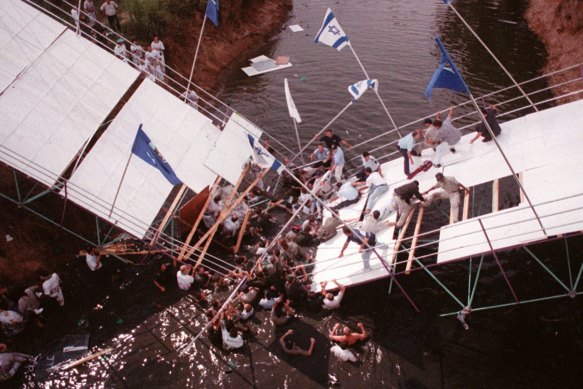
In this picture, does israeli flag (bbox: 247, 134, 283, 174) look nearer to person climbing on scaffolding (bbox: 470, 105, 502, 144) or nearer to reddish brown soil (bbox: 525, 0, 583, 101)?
person climbing on scaffolding (bbox: 470, 105, 502, 144)

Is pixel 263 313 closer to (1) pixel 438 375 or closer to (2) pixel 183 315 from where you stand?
(2) pixel 183 315

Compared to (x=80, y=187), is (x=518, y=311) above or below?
below

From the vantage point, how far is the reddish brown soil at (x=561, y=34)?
27.7 meters

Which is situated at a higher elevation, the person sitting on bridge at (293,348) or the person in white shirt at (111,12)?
the person in white shirt at (111,12)

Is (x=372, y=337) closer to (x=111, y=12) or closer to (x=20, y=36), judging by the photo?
(x=20, y=36)

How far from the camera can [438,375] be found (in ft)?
41.3

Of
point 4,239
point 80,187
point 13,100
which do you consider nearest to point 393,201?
point 80,187

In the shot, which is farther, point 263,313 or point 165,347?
point 263,313

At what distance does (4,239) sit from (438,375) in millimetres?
16543

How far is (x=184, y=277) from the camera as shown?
51.3 feet

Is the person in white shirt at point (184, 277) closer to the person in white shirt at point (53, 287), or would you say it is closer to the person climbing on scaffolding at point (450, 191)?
the person in white shirt at point (53, 287)

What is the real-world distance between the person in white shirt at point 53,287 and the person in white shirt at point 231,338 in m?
6.40

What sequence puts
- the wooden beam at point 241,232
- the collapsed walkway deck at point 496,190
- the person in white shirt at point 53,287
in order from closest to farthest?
the collapsed walkway deck at point 496,190
the person in white shirt at point 53,287
the wooden beam at point 241,232

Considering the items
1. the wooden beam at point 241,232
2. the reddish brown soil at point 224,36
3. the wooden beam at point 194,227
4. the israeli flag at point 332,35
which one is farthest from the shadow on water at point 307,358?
the reddish brown soil at point 224,36
